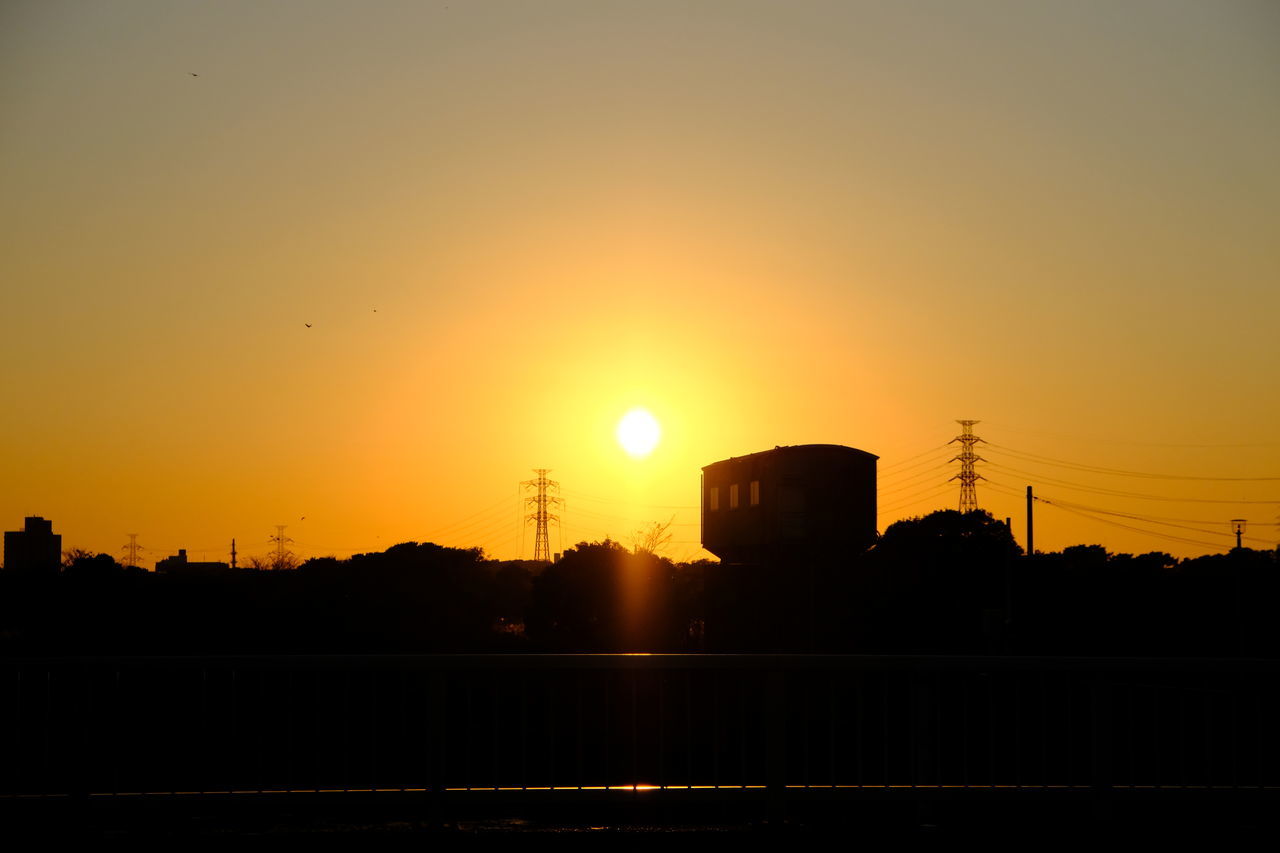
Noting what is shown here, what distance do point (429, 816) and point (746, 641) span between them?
148 feet

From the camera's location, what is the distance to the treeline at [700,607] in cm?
4631

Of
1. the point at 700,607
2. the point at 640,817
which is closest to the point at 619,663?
the point at 640,817

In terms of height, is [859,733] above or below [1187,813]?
above

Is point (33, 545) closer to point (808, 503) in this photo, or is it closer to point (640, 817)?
point (808, 503)

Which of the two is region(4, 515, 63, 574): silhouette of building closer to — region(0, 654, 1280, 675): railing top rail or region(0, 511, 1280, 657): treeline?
region(0, 511, 1280, 657): treeline

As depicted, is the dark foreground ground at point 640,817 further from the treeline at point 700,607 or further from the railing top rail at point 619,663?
the treeline at point 700,607

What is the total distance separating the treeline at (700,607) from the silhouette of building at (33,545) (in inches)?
1230

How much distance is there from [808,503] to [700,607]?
1253 centimetres

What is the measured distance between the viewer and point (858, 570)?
51.4 metres

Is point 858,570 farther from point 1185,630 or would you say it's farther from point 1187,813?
point 1187,813

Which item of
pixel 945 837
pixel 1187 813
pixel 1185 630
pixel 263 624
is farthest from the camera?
pixel 1185 630

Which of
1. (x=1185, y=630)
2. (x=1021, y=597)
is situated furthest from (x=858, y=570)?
(x=1185, y=630)

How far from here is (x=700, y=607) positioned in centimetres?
6012

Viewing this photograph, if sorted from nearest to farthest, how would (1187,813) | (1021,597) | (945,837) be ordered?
(945,837), (1187,813), (1021,597)
